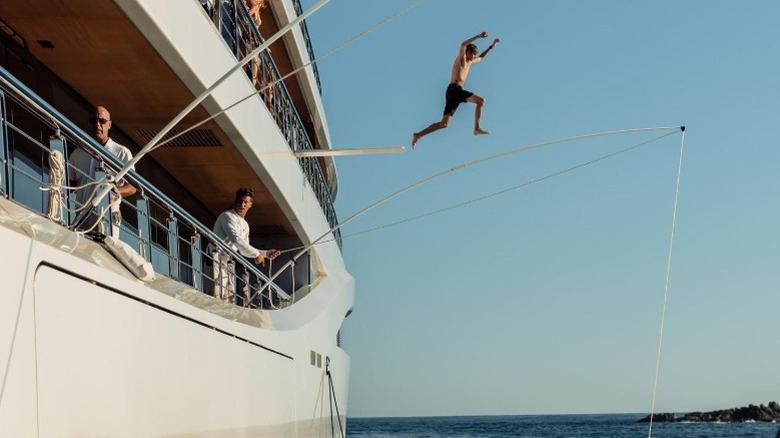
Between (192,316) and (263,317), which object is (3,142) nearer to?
(192,316)

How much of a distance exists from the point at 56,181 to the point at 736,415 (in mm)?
133437

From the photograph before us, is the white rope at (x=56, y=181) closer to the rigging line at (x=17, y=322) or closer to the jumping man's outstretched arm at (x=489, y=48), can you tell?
the rigging line at (x=17, y=322)

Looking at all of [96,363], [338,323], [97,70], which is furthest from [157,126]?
[338,323]

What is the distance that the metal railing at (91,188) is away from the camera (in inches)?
287

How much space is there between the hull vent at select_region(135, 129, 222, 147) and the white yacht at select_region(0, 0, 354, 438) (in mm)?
37

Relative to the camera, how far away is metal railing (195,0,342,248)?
521 inches

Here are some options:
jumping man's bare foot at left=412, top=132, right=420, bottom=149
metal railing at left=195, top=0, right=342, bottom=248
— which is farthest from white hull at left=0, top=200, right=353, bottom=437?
metal railing at left=195, top=0, right=342, bottom=248

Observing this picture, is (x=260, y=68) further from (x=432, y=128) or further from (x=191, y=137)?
(x=432, y=128)

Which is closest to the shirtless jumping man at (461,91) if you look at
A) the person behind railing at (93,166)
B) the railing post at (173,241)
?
the railing post at (173,241)

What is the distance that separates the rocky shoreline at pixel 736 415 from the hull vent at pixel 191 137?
122m

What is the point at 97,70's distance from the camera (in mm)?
11523

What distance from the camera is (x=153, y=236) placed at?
15.2 m

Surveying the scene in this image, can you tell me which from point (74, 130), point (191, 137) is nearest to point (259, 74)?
point (191, 137)

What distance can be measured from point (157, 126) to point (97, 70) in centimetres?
192
